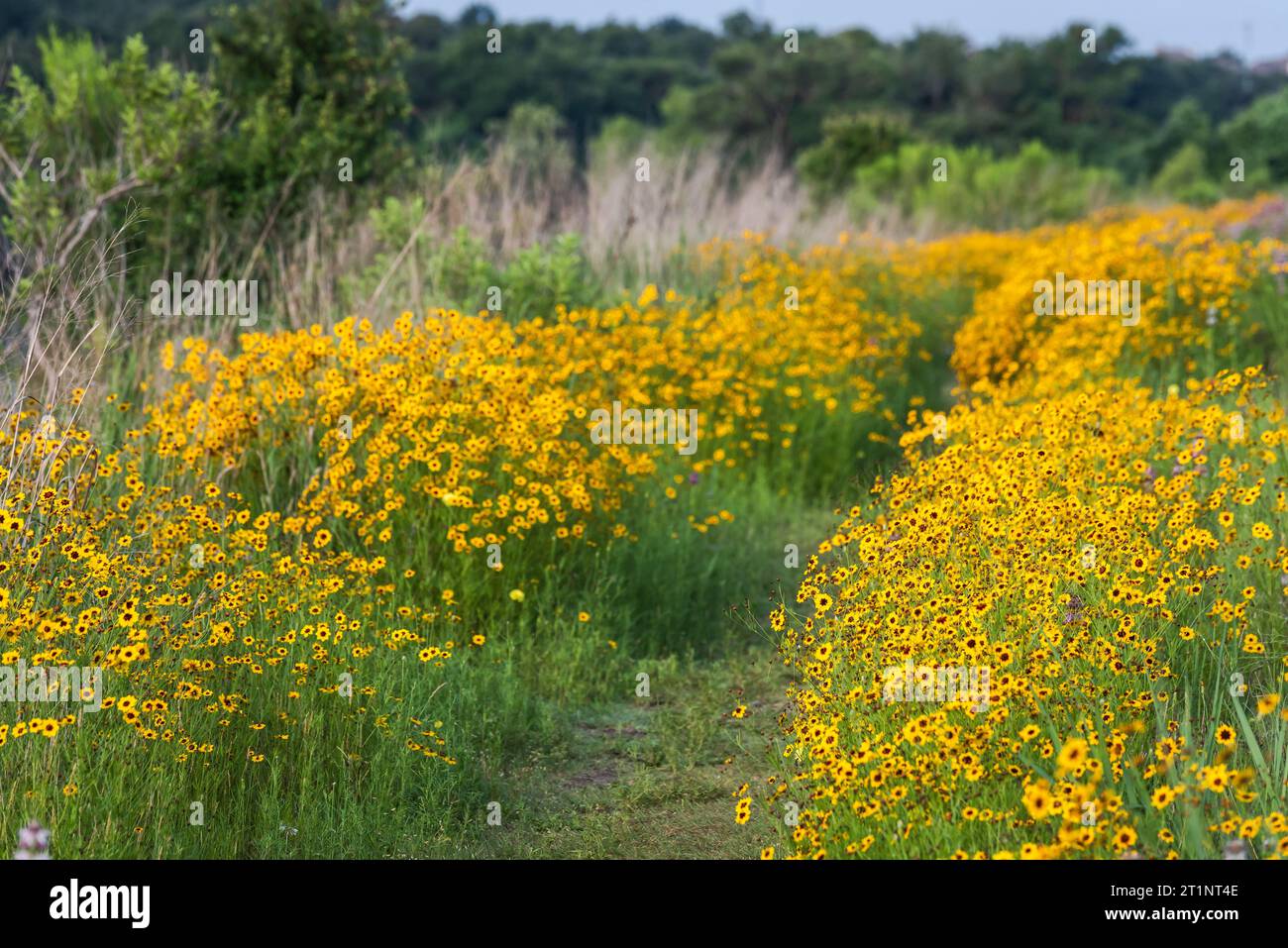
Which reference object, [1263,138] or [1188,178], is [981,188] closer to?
[1188,178]

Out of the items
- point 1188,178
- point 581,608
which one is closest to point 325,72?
point 581,608

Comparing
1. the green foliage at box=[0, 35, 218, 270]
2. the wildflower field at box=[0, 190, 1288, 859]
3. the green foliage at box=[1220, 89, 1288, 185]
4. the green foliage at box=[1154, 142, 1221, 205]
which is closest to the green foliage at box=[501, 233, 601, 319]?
the wildflower field at box=[0, 190, 1288, 859]

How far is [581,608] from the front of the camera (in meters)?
5.66

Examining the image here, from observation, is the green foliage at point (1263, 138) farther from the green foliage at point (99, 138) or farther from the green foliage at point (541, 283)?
the green foliage at point (99, 138)

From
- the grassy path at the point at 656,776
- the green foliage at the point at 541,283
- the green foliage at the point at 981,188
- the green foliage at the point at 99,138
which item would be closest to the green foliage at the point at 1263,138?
the green foliage at the point at 981,188

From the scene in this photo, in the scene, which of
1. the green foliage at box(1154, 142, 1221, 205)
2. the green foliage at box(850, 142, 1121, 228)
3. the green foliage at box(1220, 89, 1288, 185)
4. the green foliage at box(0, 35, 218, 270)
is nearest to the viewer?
the green foliage at box(0, 35, 218, 270)

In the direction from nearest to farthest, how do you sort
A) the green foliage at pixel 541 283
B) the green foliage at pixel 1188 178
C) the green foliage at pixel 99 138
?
the green foliage at pixel 541 283 < the green foliage at pixel 99 138 < the green foliage at pixel 1188 178

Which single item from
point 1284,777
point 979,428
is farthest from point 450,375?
point 1284,777

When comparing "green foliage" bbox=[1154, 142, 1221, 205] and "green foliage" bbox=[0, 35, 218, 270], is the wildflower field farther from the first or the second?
"green foliage" bbox=[1154, 142, 1221, 205]

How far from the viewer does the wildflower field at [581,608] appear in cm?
330

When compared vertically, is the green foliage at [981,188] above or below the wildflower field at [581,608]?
above

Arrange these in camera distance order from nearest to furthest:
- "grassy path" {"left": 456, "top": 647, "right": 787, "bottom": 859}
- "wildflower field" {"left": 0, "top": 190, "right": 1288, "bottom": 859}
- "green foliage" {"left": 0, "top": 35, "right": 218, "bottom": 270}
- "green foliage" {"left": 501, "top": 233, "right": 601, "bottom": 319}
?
"wildflower field" {"left": 0, "top": 190, "right": 1288, "bottom": 859} < "grassy path" {"left": 456, "top": 647, "right": 787, "bottom": 859} < "green foliage" {"left": 501, "top": 233, "right": 601, "bottom": 319} < "green foliage" {"left": 0, "top": 35, "right": 218, "bottom": 270}

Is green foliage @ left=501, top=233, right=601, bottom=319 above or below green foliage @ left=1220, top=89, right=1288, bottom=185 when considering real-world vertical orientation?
below

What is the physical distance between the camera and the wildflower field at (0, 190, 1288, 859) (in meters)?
3.30
